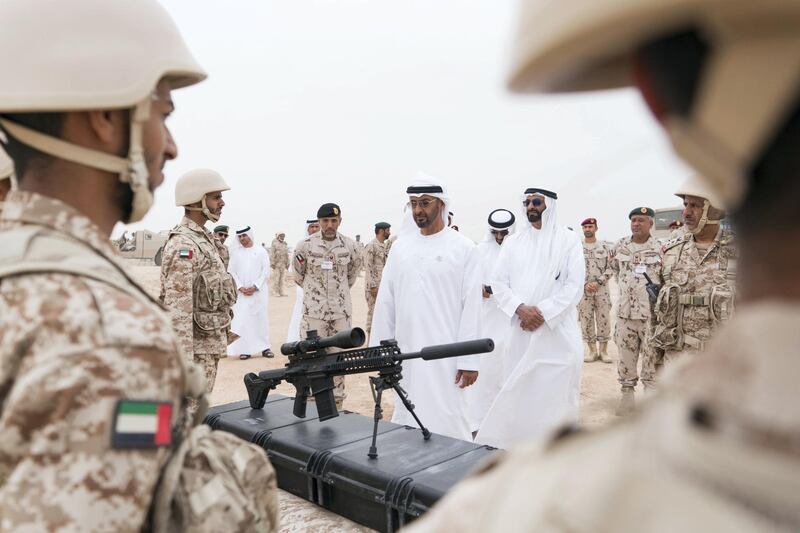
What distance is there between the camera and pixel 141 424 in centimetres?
98

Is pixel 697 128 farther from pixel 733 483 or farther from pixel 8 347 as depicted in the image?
pixel 8 347

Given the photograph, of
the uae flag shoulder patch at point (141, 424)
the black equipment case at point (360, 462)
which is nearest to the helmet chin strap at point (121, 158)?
the uae flag shoulder patch at point (141, 424)

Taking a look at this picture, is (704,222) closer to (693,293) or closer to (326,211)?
(693,293)

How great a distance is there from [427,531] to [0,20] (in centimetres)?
129

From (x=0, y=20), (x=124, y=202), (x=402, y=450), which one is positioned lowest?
(x=402, y=450)

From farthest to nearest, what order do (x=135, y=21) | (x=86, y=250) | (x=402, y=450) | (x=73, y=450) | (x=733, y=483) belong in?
(x=402, y=450) → (x=135, y=21) → (x=86, y=250) → (x=73, y=450) → (x=733, y=483)

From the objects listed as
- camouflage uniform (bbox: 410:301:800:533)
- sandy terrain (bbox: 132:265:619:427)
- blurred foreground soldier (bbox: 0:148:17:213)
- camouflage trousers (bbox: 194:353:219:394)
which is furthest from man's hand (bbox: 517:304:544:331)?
camouflage uniform (bbox: 410:301:800:533)

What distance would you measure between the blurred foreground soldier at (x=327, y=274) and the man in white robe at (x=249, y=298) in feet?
8.86

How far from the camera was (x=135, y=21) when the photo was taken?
1260mm

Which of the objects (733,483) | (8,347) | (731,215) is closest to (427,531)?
(733,483)

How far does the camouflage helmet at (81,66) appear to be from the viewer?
1154 millimetres

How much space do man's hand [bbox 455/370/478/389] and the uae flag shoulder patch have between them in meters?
3.31

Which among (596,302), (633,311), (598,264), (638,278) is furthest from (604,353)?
(633,311)

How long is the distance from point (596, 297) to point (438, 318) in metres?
5.88
